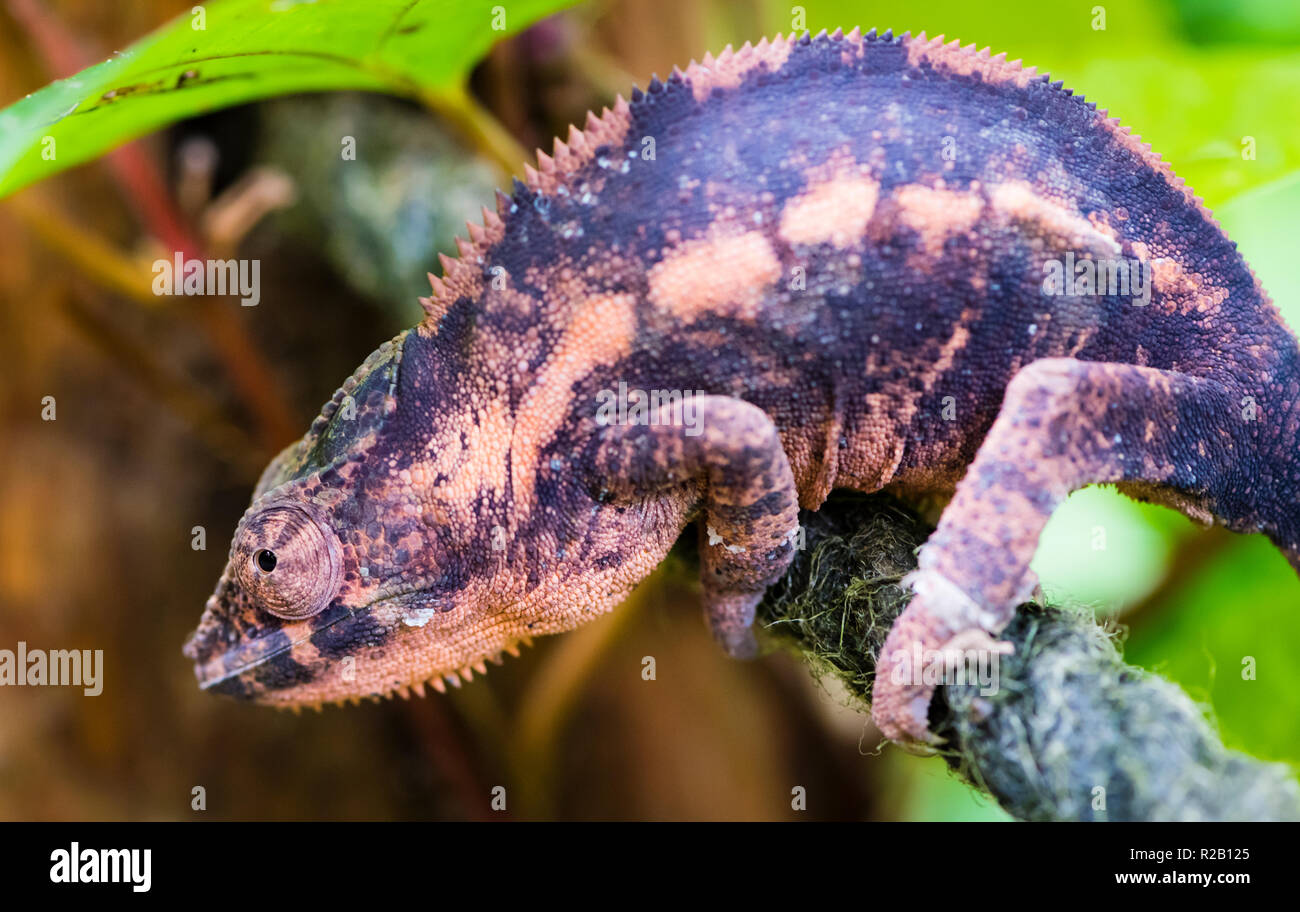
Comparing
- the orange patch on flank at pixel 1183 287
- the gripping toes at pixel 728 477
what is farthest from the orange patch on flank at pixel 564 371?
the orange patch on flank at pixel 1183 287

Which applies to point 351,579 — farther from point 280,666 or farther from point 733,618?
point 733,618

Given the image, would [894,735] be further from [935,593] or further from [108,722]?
[108,722]

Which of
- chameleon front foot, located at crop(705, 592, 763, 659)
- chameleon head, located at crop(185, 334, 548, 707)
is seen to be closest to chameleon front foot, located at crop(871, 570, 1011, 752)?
chameleon front foot, located at crop(705, 592, 763, 659)

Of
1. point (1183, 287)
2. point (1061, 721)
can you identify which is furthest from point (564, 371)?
point (1183, 287)

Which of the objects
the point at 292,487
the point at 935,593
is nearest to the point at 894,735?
the point at 935,593

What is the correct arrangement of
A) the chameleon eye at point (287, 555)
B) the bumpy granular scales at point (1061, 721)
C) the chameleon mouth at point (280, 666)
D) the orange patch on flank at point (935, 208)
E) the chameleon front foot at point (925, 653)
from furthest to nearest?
the chameleon mouth at point (280, 666), the chameleon eye at point (287, 555), the orange patch on flank at point (935, 208), the chameleon front foot at point (925, 653), the bumpy granular scales at point (1061, 721)

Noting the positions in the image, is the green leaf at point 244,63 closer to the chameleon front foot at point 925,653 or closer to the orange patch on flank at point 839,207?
the orange patch on flank at point 839,207
